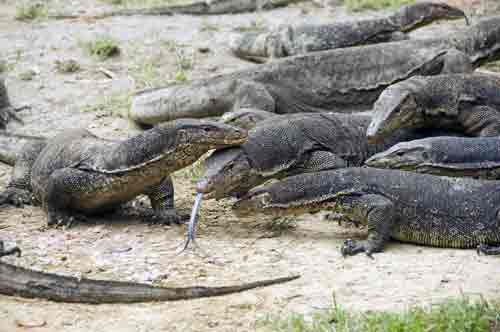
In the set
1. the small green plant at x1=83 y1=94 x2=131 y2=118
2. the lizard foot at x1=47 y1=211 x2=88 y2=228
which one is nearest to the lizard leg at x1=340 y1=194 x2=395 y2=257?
the lizard foot at x1=47 y1=211 x2=88 y2=228

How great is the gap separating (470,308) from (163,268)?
1.91 meters

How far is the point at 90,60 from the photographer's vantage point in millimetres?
10555

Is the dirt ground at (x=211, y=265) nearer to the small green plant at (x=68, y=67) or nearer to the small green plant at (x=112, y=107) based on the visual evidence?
the small green plant at (x=112, y=107)

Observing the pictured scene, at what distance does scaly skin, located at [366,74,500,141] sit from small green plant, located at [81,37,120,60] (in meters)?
4.54

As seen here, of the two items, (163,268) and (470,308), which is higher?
(470,308)

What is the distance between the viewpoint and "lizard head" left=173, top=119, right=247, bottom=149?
18.8 feet

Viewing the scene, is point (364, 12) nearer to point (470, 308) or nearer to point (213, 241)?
point (213, 241)

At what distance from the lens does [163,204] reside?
6.27m

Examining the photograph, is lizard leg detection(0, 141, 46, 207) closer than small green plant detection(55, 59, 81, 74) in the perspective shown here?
Yes

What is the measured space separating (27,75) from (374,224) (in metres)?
5.74

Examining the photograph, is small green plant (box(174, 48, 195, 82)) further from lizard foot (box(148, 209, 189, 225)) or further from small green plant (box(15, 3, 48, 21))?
lizard foot (box(148, 209, 189, 225))

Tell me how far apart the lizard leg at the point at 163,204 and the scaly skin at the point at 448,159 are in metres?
1.41

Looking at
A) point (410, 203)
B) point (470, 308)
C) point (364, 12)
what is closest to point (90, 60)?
point (364, 12)

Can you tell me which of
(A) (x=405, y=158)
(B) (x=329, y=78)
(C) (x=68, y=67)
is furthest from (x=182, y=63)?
(A) (x=405, y=158)
